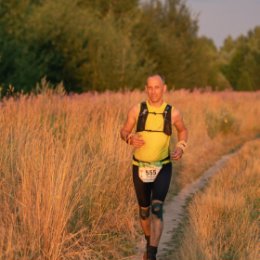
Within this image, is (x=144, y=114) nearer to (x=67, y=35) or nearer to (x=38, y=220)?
(x=38, y=220)

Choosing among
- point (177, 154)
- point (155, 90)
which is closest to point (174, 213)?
point (177, 154)

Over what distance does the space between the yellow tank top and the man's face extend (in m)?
0.09

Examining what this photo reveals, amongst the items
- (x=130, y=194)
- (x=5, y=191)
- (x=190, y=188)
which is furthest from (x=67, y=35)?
(x=5, y=191)

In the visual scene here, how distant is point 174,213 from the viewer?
8.51 metres

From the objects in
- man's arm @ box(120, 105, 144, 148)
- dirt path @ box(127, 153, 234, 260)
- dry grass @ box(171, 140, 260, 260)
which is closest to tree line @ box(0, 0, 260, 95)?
dirt path @ box(127, 153, 234, 260)

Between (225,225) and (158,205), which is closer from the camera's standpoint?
(158,205)

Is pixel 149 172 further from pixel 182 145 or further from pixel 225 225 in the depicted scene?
pixel 225 225

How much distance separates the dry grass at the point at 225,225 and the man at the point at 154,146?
1.77 ft

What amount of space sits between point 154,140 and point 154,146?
6 cm

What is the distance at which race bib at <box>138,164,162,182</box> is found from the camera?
18.7 ft

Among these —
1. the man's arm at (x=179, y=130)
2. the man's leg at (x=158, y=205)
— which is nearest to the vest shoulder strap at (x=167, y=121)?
the man's arm at (x=179, y=130)

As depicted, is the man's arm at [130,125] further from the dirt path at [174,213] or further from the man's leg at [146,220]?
the dirt path at [174,213]

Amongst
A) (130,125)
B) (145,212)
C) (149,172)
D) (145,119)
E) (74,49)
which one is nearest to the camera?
(145,119)

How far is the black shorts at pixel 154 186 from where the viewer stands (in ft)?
18.6
